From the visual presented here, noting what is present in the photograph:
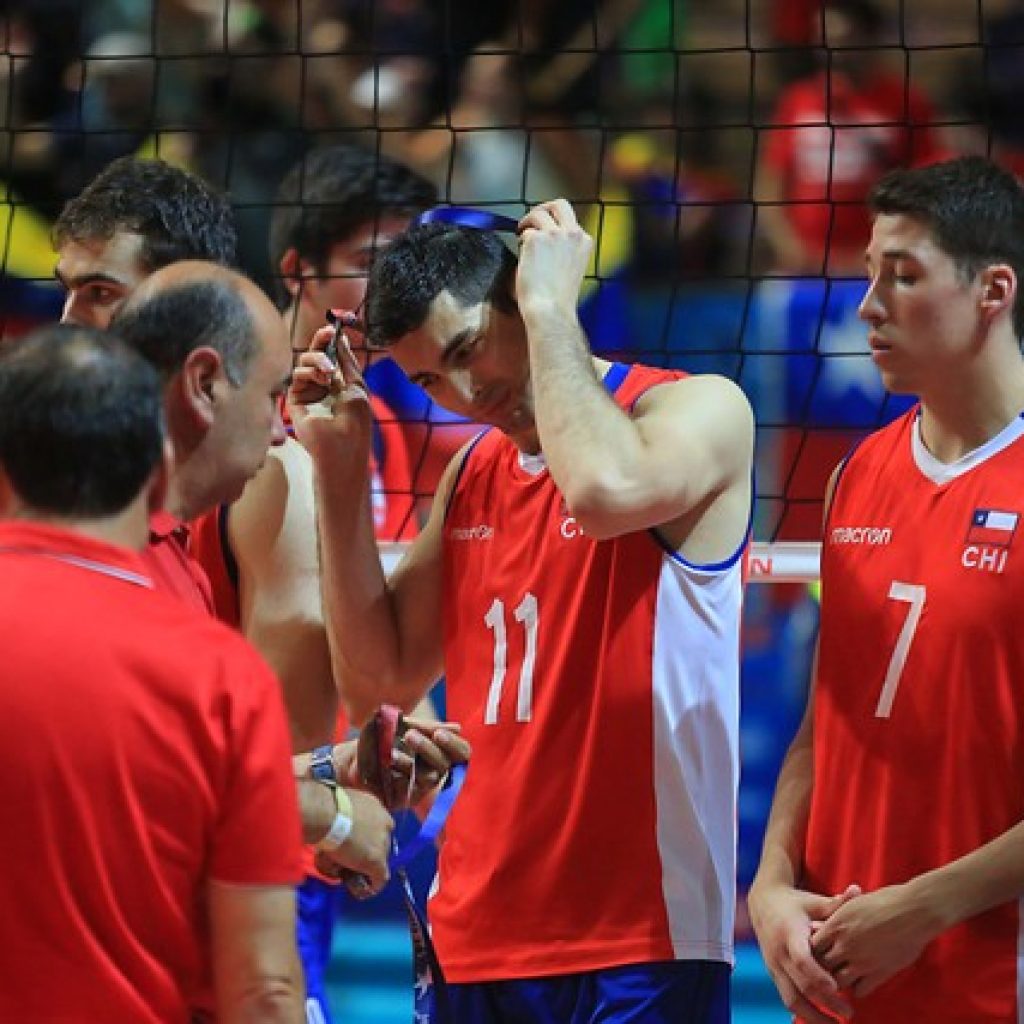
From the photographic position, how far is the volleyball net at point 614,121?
677cm

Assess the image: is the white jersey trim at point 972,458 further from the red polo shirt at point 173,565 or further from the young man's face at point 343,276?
the young man's face at point 343,276

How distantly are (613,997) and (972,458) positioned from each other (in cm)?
105

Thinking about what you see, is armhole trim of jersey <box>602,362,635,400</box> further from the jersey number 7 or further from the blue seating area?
the blue seating area

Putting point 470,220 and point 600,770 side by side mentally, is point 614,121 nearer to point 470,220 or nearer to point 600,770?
point 470,220

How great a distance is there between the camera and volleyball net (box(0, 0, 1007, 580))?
6.77 meters

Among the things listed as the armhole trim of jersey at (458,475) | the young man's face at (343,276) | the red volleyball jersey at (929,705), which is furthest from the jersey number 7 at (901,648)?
the young man's face at (343,276)

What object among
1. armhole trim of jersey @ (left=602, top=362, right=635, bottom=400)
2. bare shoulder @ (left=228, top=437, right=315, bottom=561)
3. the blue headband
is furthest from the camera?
the blue headband

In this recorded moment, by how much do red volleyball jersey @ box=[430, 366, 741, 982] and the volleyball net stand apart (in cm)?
326

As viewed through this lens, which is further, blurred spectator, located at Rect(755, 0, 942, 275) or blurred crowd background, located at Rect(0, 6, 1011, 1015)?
blurred spectator, located at Rect(755, 0, 942, 275)

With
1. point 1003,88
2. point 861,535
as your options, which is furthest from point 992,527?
point 1003,88

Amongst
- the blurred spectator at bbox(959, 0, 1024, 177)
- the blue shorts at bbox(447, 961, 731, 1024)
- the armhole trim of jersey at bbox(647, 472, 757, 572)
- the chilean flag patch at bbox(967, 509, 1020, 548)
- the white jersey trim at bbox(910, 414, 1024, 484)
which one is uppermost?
the blurred spectator at bbox(959, 0, 1024, 177)

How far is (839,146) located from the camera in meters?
6.94

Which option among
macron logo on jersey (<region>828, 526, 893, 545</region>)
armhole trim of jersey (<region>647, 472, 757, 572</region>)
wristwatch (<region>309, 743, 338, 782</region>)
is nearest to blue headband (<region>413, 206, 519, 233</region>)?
armhole trim of jersey (<region>647, 472, 757, 572</region>)

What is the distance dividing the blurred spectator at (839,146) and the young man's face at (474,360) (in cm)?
352
